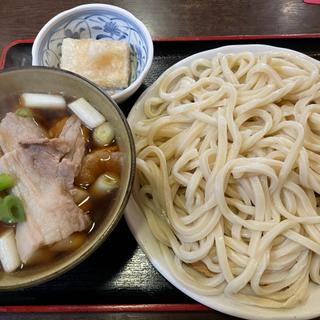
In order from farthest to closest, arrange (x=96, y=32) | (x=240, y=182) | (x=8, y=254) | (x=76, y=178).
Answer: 1. (x=96, y=32)
2. (x=240, y=182)
3. (x=76, y=178)
4. (x=8, y=254)

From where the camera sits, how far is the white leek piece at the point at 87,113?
5.92 feet

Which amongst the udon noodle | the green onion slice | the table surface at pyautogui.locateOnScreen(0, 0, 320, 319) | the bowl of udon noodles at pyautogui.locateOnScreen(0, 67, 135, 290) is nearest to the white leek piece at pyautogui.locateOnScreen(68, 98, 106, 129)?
the bowl of udon noodles at pyautogui.locateOnScreen(0, 67, 135, 290)

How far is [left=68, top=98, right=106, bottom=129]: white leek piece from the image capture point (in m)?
1.80

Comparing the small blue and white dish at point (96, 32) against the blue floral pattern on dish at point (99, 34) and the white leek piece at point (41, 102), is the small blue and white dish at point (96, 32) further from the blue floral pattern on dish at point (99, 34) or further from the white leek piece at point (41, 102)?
the white leek piece at point (41, 102)

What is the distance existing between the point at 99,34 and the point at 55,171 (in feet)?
3.28

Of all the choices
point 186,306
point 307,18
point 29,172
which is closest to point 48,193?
point 29,172

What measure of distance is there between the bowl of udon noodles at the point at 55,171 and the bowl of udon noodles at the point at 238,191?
25 centimetres

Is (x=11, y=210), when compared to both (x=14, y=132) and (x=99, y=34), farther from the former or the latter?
(x=99, y=34)

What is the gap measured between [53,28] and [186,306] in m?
1.51

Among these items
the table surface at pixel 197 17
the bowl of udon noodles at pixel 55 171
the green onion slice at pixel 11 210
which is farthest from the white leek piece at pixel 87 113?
the table surface at pixel 197 17

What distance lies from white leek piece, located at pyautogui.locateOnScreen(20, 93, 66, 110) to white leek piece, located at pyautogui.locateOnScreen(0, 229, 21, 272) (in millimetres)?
570

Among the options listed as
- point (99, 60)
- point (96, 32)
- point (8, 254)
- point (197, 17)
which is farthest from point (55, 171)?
point (197, 17)

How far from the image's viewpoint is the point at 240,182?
184 cm

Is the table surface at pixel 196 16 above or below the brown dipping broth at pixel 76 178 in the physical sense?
above
